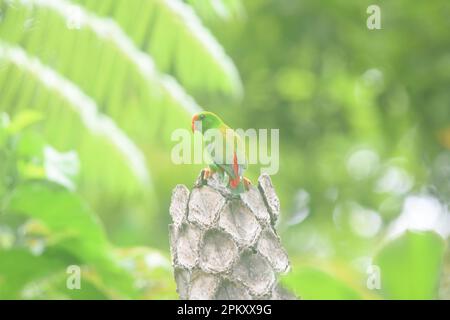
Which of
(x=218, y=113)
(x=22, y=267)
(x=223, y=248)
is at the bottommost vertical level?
(x=223, y=248)

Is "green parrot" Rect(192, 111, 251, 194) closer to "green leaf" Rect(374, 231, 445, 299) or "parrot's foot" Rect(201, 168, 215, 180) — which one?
"parrot's foot" Rect(201, 168, 215, 180)

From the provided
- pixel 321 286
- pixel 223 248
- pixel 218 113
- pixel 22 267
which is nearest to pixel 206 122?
pixel 223 248

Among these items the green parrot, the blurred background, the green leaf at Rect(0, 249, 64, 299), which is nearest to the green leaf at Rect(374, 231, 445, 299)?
the blurred background

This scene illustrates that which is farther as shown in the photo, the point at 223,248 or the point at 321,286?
the point at 321,286

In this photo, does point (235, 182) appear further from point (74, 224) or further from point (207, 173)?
point (74, 224)

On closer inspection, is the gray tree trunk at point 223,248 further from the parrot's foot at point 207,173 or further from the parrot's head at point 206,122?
the parrot's head at point 206,122

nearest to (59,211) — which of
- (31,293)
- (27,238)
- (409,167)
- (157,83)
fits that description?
(31,293)

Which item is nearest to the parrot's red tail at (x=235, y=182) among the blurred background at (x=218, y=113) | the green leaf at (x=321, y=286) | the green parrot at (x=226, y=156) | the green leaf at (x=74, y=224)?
the green parrot at (x=226, y=156)

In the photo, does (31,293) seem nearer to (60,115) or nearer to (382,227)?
(60,115)
